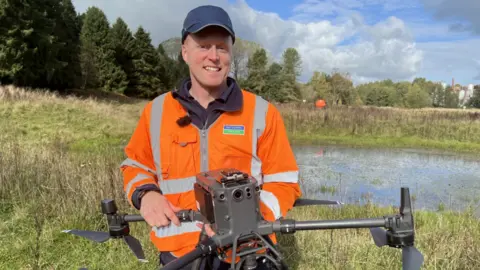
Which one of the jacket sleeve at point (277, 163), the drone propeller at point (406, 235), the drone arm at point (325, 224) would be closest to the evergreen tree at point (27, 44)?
the jacket sleeve at point (277, 163)

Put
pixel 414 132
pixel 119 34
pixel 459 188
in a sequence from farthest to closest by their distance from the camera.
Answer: pixel 119 34 → pixel 414 132 → pixel 459 188

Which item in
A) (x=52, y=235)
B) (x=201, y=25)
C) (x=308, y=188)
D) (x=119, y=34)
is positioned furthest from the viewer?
(x=119, y=34)

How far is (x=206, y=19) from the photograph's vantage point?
1.97m

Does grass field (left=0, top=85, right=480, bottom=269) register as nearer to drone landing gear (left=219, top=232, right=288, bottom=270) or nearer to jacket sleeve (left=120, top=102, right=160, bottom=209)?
jacket sleeve (left=120, top=102, right=160, bottom=209)

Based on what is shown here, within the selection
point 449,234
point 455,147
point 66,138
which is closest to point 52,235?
point 449,234

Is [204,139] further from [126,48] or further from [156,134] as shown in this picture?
[126,48]

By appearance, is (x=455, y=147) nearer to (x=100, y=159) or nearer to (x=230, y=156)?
(x=100, y=159)

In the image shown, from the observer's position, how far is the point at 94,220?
5.57 metres

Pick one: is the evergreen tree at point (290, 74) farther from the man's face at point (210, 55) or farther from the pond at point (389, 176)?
the man's face at point (210, 55)

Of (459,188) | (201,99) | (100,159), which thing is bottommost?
(459,188)

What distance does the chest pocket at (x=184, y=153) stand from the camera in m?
2.19

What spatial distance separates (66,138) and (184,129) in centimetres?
1520

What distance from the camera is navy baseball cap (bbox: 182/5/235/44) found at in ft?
6.47

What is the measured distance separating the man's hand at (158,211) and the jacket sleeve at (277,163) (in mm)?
529
